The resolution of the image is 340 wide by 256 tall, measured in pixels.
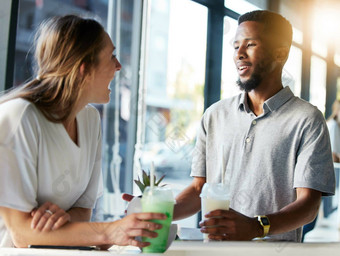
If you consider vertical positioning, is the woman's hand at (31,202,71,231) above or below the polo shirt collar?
below

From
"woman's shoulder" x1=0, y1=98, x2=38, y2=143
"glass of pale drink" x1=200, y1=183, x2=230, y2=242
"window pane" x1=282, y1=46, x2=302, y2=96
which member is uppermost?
"window pane" x1=282, y1=46, x2=302, y2=96

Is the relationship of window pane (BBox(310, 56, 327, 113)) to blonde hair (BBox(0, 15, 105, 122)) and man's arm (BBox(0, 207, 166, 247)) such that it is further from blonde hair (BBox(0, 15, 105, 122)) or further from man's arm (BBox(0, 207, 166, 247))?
man's arm (BBox(0, 207, 166, 247))

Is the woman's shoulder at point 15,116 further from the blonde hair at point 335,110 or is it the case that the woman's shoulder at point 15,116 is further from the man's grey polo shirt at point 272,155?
the blonde hair at point 335,110

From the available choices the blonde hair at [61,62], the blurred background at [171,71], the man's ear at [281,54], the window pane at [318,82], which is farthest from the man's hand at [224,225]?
the window pane at [318,82]

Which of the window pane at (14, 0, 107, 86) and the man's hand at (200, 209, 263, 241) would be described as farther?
the window pane at (14, 0, 107, 86)

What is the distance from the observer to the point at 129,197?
1.13 m

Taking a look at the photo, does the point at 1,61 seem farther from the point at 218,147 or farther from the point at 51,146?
the point at 218,147

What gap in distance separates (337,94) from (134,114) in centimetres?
171

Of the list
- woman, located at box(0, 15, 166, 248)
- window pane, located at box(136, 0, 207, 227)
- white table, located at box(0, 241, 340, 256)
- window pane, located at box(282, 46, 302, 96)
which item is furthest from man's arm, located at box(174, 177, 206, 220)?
window pane, located at box(282, 46, 302, 96)

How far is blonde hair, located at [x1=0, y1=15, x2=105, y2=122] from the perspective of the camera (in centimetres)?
110

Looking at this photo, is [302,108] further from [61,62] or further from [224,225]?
[61,62]

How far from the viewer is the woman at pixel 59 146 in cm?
95

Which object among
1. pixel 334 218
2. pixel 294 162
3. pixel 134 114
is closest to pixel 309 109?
pixel 294 162

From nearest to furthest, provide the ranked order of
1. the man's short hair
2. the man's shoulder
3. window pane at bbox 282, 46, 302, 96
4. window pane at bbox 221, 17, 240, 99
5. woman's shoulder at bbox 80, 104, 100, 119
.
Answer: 1. woman's shoulder at bbox 80, 104, 100, 119
2. the man's shoulder
3. the man's short hair
4. window pane at bbox 221, 17, 240, 99
5. window pane at bbox 282, 46, 302, 96
